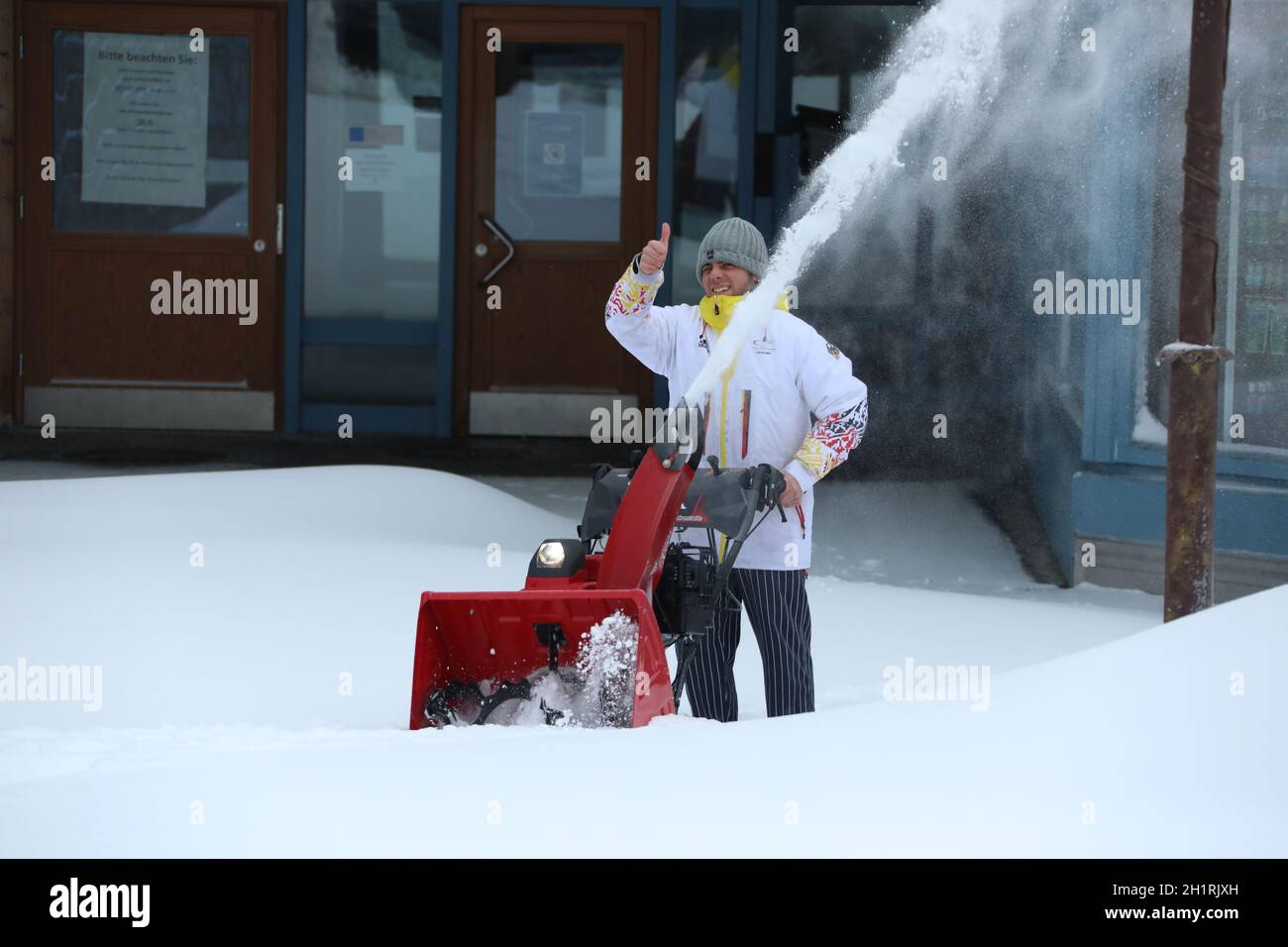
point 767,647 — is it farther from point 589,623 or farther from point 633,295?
point 633,295

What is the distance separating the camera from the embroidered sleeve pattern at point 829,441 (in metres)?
3.89

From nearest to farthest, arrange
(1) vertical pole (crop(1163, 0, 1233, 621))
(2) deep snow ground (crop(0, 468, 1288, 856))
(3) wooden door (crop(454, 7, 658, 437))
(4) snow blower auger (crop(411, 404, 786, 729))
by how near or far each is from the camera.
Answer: (2) deep snow ground (crop(0, 468, 1288, 856)), (4) snow blower auger (crop(411, 404, 786, 729)), (1) vertical pole (crop(1163, 0, 1233, 621)), (3) wooden door (crop(454, 7, 658, 437))

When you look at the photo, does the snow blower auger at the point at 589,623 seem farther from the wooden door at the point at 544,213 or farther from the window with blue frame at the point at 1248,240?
the wooden door at the point at 544,213

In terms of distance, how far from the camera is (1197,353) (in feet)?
15.4

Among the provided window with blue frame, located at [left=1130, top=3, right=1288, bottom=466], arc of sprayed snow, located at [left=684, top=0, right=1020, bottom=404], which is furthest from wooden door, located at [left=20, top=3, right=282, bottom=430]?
window with blue frame, located at [left=1130, top=3, right=1288, bottom=466]

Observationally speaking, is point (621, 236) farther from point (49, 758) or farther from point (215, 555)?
point (49, 758)

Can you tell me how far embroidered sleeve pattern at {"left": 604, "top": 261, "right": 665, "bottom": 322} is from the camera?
391 centimetres

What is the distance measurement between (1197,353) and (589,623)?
2.14 metres

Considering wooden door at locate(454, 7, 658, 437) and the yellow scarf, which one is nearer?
the yellow scarf

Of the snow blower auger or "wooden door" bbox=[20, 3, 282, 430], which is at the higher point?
"wooden door" bbox=[20, 3, 282, 430]

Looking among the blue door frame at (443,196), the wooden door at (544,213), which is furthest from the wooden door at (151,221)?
the wooden door at (544,213)

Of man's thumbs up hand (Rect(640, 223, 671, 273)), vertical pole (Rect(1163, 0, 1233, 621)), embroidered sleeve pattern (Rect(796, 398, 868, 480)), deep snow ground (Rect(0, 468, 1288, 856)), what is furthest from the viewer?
vertical pole (Rect(1163, 0, 1233, 621))

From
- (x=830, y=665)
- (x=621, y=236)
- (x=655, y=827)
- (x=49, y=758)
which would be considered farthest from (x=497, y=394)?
(x=655, y=827)

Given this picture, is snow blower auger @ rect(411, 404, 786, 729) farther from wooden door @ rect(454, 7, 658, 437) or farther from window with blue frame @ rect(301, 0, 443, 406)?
window with blue frame @ rect(301, 0, 443, 406)
